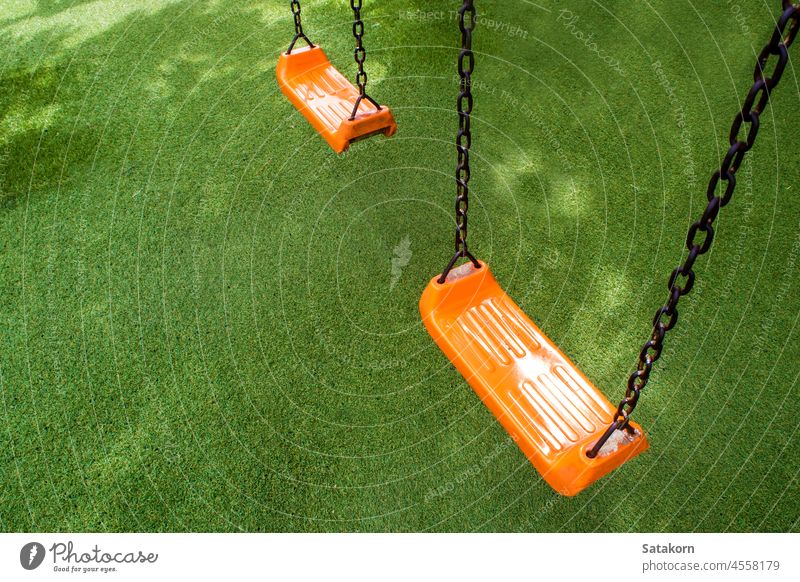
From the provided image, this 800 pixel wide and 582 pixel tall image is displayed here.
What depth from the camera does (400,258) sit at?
294 centimetres

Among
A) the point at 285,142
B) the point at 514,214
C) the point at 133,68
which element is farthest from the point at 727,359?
the point at 133,68

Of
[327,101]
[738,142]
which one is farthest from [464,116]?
[327,101]

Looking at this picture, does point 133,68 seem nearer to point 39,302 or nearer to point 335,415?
point 39,302

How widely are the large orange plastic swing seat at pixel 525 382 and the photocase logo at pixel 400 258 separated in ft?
2.12

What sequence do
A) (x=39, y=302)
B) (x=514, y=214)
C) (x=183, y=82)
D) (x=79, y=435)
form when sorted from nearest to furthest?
(x=79, y=435) → (x=39, y=302) → (x=514, y=214) → (x=183, y=82)

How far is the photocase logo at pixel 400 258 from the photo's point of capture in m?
2.86

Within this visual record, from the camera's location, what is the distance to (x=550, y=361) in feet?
6.96

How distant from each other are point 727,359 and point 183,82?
12.0 ft

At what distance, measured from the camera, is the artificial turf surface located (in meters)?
2.24
